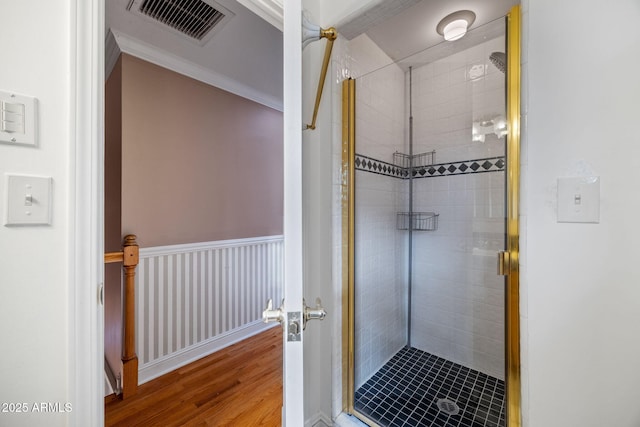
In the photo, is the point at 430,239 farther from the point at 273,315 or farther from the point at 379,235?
the point at 273,315

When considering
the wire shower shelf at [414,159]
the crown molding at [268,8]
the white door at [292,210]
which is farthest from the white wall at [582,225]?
the wire shower shelf at [414,159]

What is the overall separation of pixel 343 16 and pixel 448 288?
1753 mm

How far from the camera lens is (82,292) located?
2.09ft

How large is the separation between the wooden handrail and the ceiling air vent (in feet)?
4.25

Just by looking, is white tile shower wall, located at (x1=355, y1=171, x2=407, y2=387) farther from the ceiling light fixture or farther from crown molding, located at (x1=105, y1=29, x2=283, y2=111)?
crown molding, located at (x1=105, y1=29, x2=283, y2=111)

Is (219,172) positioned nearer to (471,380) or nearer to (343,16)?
(343,16)

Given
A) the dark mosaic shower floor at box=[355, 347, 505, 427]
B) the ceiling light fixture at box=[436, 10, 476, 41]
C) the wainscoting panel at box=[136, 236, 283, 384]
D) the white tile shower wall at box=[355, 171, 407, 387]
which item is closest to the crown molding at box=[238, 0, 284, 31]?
the white tile shower wall at box=[355, 171, 407, 387]

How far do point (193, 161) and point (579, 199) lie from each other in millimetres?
2122

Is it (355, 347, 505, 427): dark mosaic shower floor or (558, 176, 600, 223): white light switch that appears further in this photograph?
(355, 347, 505, 427): dark mosaic shower floor

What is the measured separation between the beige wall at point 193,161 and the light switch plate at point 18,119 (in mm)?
1130

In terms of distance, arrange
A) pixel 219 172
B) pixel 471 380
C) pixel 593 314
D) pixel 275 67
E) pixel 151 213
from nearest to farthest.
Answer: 1. pixel 593 314
2. pixel 471 380
3. pixel 151 213
4. pixel 275 67
5. pixel 219 172

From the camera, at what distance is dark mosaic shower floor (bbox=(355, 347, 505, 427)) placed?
47.8 inches

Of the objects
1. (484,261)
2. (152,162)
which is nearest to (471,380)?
(484,261)

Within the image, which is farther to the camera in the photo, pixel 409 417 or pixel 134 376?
pixel 134 376
